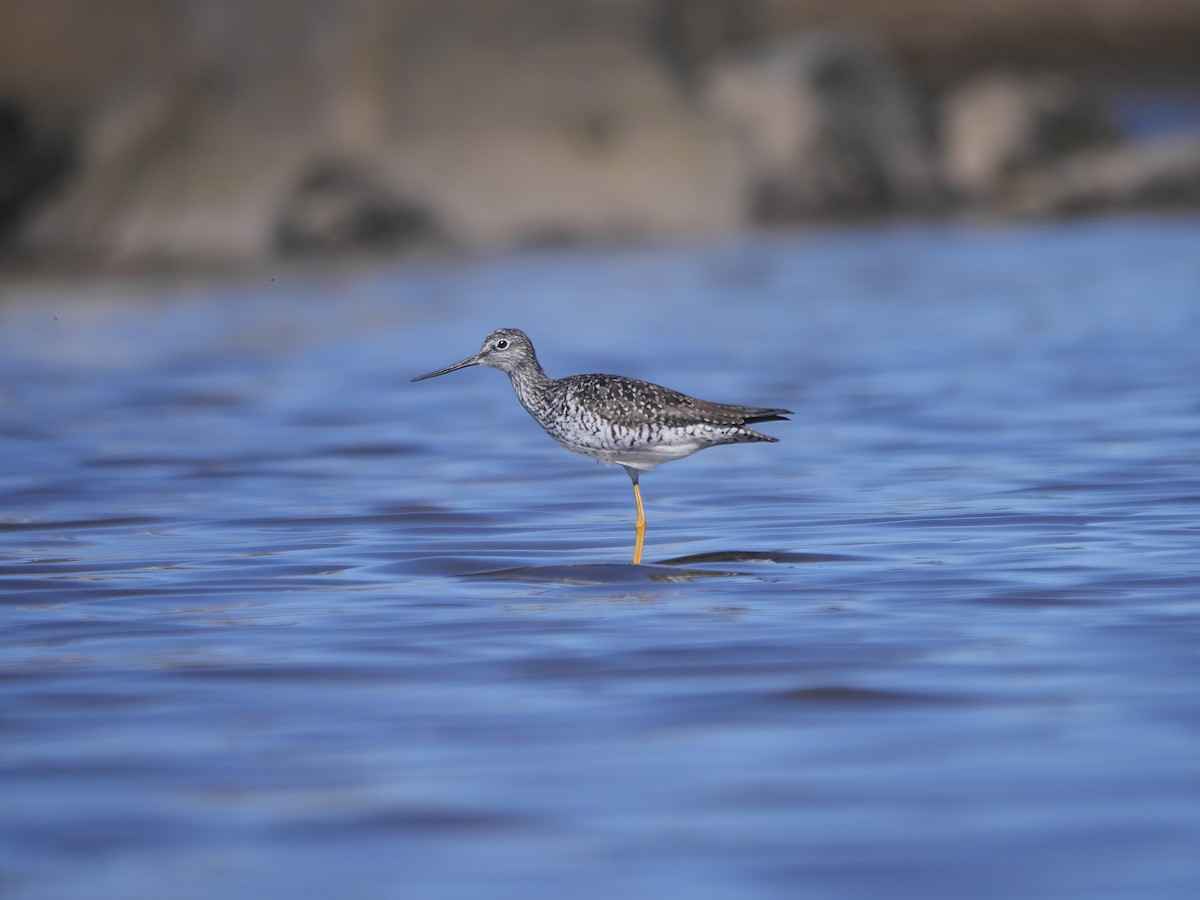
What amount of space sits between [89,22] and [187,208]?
5614 mm

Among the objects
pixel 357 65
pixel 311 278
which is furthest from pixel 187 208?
pixel 311 278

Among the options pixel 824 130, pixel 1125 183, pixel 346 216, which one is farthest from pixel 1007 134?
pixel 346 216

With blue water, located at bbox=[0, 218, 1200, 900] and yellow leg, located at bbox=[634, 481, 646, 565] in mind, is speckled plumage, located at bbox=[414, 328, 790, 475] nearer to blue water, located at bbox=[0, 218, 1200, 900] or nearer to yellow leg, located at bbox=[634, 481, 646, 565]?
yellow leg, located at bbox=[634, 481, 646, 565]

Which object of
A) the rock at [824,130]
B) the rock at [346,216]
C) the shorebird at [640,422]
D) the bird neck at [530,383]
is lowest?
the shorebird at [640,422]

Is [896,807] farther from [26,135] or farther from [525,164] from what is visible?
[26,135]

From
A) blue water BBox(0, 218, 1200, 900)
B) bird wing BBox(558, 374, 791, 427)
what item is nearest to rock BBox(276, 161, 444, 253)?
blue water BBox(0, 218, 1200, 900)

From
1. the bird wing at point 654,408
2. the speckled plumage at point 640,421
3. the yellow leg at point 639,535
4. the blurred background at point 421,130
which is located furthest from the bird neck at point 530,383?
the blurred background at point 421,130

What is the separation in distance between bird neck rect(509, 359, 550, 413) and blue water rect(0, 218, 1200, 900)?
705mm

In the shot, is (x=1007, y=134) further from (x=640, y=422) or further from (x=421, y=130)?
(x=640, y=422)

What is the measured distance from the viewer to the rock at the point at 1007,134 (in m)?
42.5

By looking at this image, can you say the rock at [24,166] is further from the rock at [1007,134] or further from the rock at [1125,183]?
the rock at [1125,183]

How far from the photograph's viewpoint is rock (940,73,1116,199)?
42.5m

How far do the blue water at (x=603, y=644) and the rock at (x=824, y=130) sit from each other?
66.8 feet

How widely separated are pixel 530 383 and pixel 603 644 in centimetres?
382
